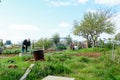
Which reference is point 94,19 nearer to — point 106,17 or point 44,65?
point 106,17

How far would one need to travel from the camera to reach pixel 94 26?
128 feet

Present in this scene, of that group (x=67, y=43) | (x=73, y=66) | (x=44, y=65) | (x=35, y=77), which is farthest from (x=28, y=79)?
(x=67, y=43)

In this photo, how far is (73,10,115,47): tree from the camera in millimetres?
39062

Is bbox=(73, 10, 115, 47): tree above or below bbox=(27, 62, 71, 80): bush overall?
above

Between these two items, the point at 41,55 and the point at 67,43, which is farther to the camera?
the point at 67,43

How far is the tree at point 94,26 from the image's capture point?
A: 39062 millimetres

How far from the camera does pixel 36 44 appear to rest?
32.0 m

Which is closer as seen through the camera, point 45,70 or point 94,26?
point 45,70

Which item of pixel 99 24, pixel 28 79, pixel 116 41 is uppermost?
pixel 99 24

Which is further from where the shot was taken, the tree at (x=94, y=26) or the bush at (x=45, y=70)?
the tree at (x=94, y=26)

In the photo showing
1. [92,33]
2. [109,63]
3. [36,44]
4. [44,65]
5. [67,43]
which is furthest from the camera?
[92,33]

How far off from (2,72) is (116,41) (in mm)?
10369

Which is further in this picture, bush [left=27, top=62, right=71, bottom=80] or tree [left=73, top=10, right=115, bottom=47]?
tree [left=73, top=10, right=115, bottom=47]

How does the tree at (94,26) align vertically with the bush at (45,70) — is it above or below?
above
